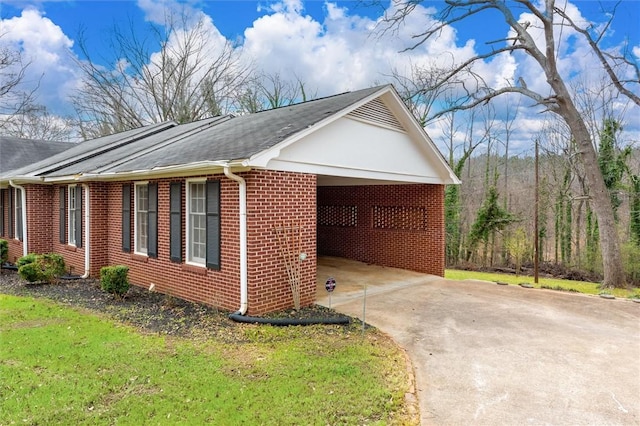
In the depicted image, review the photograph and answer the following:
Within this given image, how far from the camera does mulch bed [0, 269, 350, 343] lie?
6168 millimetres

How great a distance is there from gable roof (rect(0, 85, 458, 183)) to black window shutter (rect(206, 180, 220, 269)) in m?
0.34

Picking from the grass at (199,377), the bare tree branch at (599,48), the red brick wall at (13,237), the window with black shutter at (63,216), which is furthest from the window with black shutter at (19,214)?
the bare tree branch at (599,48)

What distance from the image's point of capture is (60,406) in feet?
12.5

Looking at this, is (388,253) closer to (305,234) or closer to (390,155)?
(390,155)

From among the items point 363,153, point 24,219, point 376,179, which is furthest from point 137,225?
point 376,179

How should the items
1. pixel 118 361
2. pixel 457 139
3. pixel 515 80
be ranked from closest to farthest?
pixel 118 361
pixel 515 80
pixel 457 139

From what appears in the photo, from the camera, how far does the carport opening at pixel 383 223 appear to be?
11.2 m

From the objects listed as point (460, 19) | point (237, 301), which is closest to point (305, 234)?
point (237, 301)

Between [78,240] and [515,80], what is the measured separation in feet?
48.8

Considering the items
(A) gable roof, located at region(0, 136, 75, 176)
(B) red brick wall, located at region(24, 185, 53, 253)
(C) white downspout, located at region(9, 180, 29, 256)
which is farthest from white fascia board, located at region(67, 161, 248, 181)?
(A) gable roof, located at region(0, 136, 75, 176)

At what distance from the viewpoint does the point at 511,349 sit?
543cm

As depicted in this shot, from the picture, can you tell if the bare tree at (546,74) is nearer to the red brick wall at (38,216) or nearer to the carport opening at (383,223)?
the carport opening at (383,223)

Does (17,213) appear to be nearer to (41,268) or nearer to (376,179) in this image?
(41,268)

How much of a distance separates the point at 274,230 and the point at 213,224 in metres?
1.11
